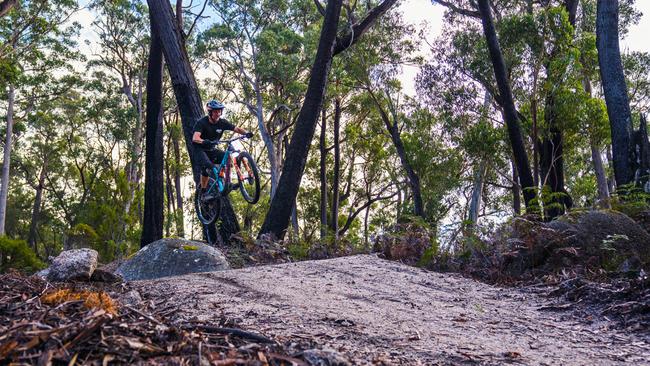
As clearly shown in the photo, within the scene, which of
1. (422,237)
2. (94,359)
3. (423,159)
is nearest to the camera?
(94,359)

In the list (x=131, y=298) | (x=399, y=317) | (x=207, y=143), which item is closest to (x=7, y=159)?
(x=207, y=143)

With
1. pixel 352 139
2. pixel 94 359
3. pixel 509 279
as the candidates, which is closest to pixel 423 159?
pixel 352 139

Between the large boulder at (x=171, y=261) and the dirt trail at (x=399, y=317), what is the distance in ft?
4.94

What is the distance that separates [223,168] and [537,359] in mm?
6576

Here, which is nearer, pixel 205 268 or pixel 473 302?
pixel 473 302

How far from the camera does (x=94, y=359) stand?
2.04 metres

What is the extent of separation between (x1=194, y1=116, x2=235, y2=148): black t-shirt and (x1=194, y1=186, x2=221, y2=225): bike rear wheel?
47.8 inches

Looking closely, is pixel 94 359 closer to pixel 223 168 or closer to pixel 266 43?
pixel 223 168

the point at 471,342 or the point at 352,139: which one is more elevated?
the point at 352,139

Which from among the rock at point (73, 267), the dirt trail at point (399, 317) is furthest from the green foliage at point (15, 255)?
the dirt trail at point (399, 317)

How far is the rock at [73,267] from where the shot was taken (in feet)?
18.6

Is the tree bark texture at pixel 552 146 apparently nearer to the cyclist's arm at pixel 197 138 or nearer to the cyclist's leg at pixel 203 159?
the cyclist's leg at pixel 203 159

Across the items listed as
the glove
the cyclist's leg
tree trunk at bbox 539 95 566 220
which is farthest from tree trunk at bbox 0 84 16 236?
tree trunk at bbox 539 95 566 220

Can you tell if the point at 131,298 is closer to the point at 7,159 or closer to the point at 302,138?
the point at 302,138
